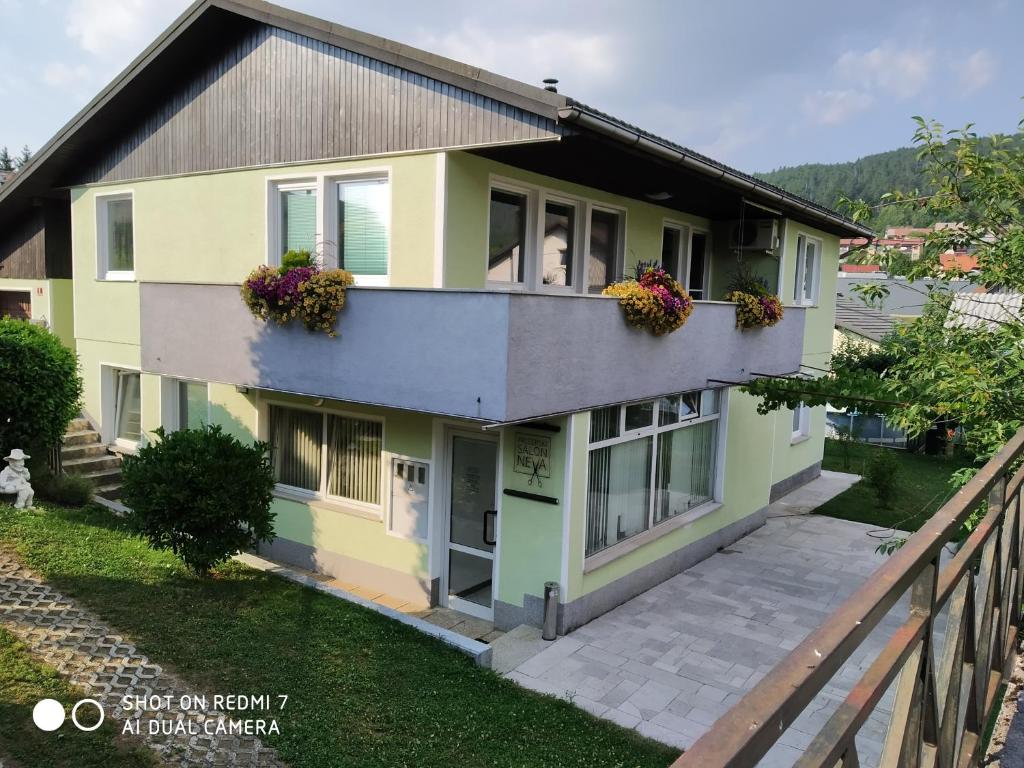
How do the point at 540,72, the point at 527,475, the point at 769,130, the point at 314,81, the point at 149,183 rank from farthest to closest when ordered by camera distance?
the point at 769,130, the point at 149,183, the point at 314,81, the point at 527,475, the point at 540,72

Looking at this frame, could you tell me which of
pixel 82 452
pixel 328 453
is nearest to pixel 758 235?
pixel 328 453

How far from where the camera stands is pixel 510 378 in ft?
25.1

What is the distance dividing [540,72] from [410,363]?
11.4 feet

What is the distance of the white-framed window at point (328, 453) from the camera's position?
1120 cm

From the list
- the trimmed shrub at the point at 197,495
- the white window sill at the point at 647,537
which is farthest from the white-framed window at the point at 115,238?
the white window sill at the point at 647,537

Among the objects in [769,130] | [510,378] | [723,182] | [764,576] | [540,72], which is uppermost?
[769,130]

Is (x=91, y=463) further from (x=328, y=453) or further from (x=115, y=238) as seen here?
(x=328, y=453)

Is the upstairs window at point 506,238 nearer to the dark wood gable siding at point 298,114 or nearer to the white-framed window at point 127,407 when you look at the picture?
the dark wood gable siding at point 298,114

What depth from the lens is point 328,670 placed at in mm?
7625

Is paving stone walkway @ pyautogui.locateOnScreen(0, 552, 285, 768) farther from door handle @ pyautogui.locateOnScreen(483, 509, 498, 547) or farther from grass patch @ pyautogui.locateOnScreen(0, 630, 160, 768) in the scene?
door handle @ pyautogui.locateOnScreen(483, 509, 498, 547)

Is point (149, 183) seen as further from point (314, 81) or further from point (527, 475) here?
point (527, 475)

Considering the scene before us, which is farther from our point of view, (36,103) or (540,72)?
(36,103)

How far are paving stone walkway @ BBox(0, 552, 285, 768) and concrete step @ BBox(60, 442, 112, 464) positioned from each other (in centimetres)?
594

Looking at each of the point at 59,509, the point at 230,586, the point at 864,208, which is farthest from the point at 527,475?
the point at 59,509
